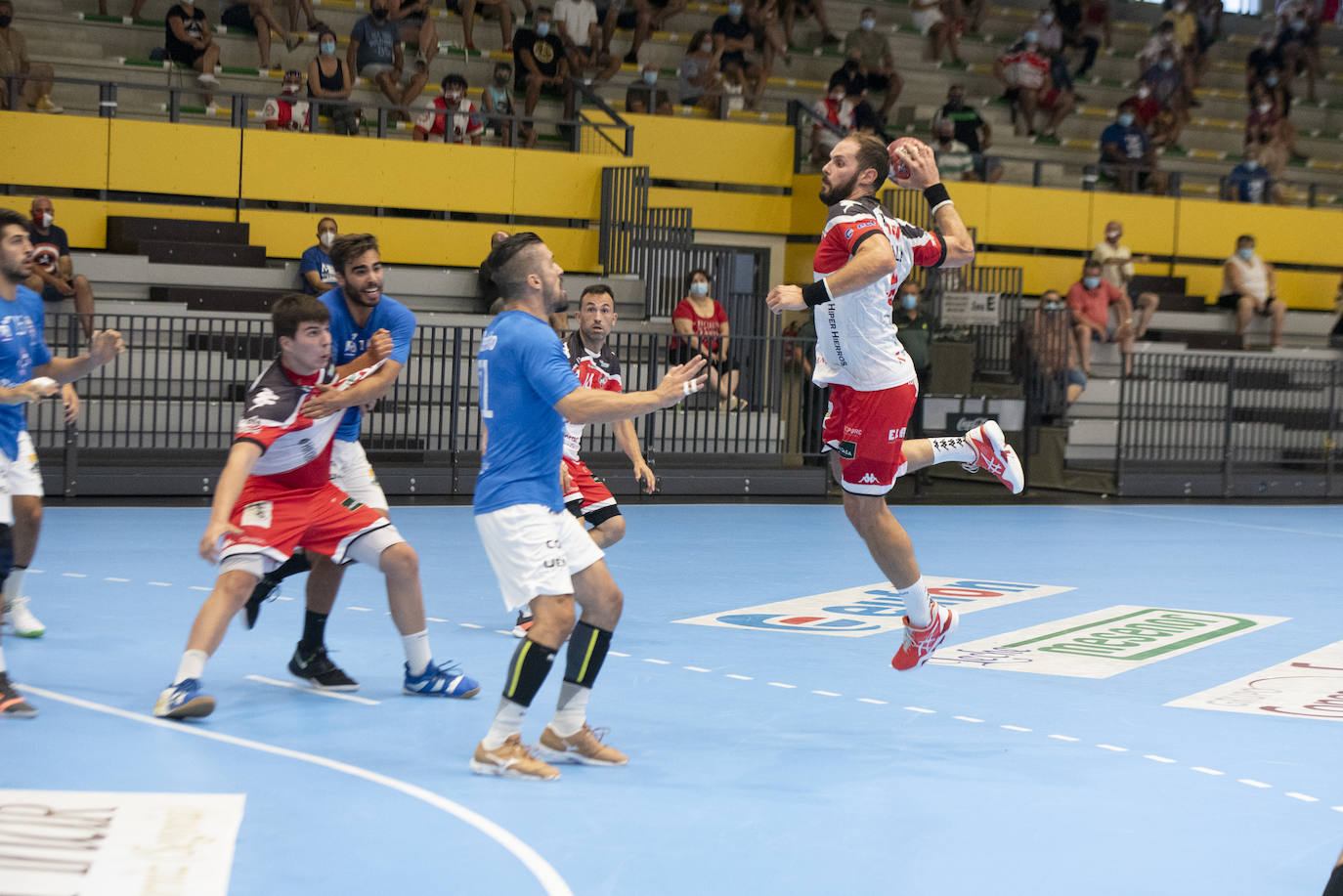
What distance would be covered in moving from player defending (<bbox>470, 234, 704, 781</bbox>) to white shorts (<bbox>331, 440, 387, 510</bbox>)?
1.32 meters

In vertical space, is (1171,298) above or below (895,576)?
above

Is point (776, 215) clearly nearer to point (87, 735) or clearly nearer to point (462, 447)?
point (462, 447)

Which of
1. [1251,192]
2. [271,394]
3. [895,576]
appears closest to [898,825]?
[895,576]

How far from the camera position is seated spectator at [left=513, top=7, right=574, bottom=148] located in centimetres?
1842

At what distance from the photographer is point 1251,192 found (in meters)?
22.3

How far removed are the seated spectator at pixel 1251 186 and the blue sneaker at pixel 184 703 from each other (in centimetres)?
1995

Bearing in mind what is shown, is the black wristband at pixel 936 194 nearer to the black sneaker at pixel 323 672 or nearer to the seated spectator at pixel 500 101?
the black sneaker at pixel 323 672

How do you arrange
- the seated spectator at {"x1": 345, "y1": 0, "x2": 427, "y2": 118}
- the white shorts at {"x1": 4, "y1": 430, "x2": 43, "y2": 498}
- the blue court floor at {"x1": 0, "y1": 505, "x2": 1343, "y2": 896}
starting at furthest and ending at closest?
the seated spectator at {"x1": 345, "y1": 0, "x2": 427, "y2": 118} < the white shorts at {"x1": 4, "y1": 430, "x2": 43, "y2": 498} < the blue court floor at {"x1": 0, "y1": 505, "x2": 1343, "y2": 896}

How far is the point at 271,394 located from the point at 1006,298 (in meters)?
13.8

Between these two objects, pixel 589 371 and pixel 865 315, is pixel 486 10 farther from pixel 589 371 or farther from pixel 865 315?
pixel 865 315

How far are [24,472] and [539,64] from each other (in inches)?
503

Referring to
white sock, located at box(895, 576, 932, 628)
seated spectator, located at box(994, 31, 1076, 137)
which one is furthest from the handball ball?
seated spectator, located at box(994, 31, 1076, 137)

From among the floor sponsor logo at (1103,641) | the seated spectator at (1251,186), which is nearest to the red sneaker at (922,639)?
the floor sponsor logo at (1103,641)

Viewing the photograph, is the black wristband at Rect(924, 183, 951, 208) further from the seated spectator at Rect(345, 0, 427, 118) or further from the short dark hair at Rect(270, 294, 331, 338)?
the seated spectator at Rect(345, 0, 427, 118)
